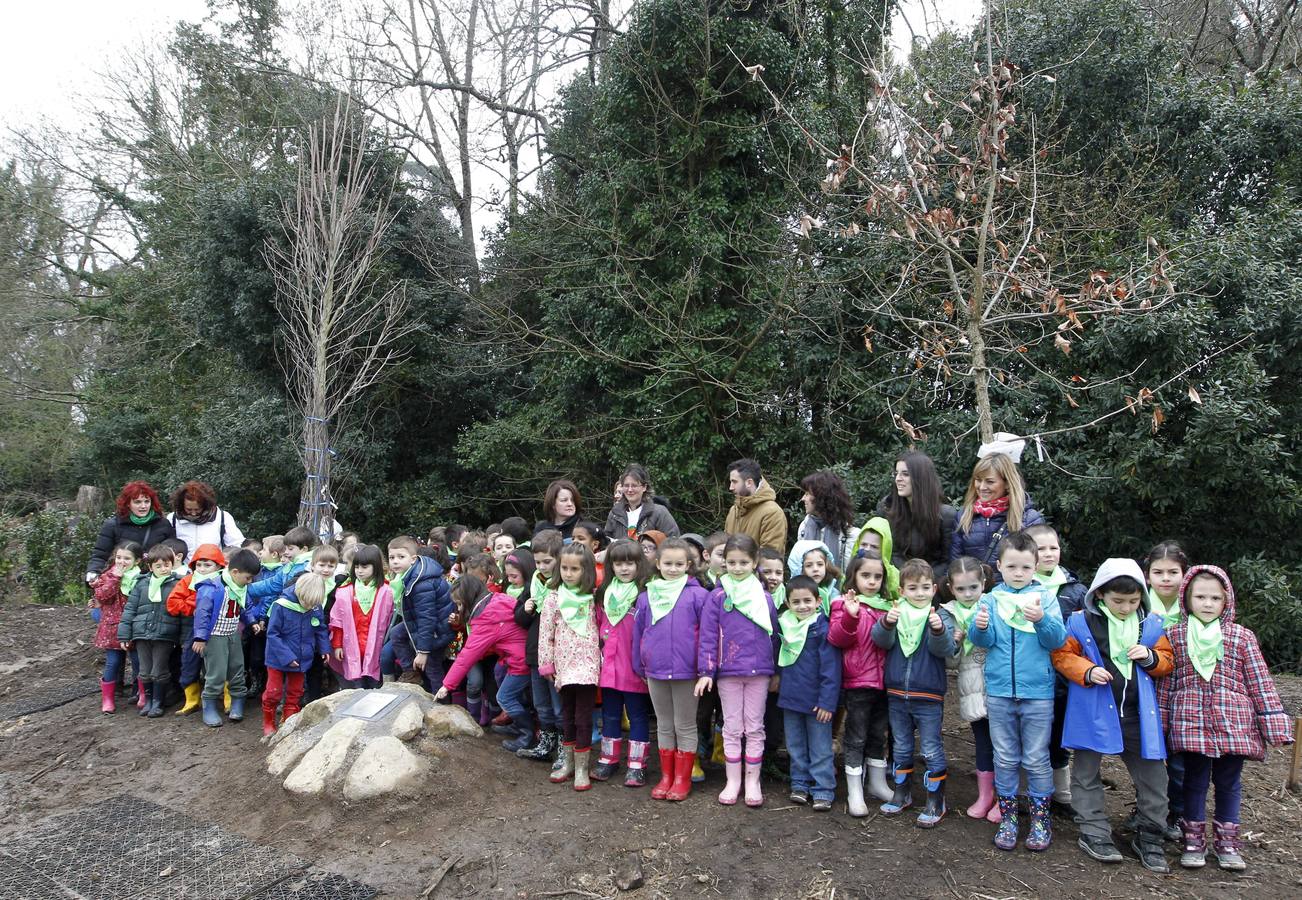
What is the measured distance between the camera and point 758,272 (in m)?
9.84

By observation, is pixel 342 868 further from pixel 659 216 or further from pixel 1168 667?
pixel 659 216

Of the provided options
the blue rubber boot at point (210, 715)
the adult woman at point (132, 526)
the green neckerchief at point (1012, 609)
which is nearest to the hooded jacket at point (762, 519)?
the green neckerchief at point (1012, 609)

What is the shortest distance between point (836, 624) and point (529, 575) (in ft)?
6.05

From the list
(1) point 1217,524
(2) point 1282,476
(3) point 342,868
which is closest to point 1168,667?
(3) point 342,868

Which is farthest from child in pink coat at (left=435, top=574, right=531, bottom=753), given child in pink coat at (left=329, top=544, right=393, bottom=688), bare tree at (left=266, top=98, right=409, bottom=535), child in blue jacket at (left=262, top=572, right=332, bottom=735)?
bare tree at (left=266, top=98, right=409, bottom=535)

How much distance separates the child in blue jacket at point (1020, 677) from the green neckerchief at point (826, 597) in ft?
2.27

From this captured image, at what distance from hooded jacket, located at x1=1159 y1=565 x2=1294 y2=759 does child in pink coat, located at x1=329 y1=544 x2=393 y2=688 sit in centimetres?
423

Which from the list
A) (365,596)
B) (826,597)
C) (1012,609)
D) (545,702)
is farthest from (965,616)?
(365,596)

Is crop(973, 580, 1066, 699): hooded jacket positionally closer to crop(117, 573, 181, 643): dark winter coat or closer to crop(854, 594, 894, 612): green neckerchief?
crop(854, 594, 894, 612): green neckerchief

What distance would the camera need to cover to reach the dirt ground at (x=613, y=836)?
337cm

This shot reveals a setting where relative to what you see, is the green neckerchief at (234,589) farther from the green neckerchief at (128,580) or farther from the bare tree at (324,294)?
the bare tree at (324,294)

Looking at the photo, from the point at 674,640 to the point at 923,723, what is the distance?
1.20m

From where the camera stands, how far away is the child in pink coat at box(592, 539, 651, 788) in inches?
171

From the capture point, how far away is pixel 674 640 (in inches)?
162
